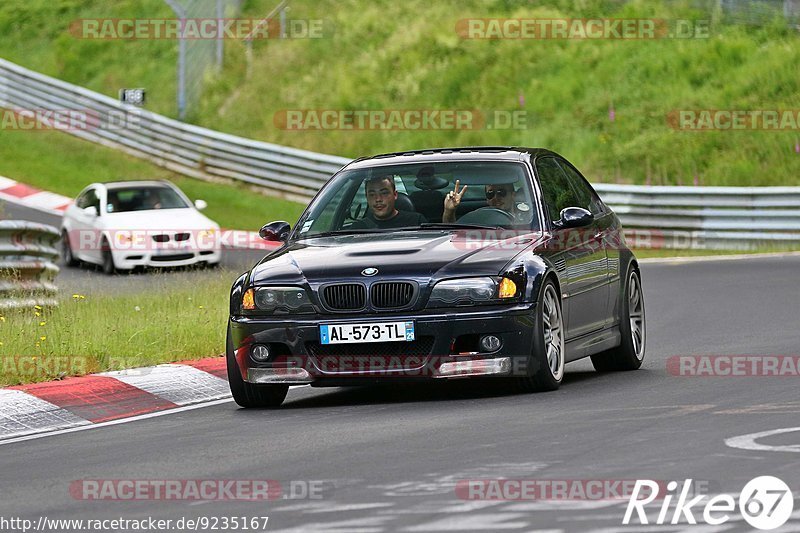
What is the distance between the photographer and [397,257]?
34.3ft

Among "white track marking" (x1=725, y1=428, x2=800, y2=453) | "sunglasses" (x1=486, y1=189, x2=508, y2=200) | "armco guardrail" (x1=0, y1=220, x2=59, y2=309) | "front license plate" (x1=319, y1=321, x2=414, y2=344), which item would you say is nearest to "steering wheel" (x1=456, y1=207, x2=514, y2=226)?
"sunglasses" (x1=486, y1=189, x2=508, y2=200)

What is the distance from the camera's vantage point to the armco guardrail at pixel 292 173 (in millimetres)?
26562

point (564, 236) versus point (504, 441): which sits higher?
point (564, 236)

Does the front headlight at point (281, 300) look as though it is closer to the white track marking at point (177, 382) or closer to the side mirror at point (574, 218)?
the white track marking at point (177, 382)

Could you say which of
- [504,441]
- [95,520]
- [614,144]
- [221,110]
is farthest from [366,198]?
[221,110]

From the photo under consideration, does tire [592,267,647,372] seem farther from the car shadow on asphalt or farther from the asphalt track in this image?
the car shadow on asphalt

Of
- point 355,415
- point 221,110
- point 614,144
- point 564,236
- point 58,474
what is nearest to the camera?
point 58,474

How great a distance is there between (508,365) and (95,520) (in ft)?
12.5

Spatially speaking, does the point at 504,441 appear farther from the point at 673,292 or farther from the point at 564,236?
the point at 673,292

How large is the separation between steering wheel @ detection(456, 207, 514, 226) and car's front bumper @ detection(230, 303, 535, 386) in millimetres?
1068

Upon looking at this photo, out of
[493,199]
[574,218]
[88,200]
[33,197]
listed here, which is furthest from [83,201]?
[574,218]

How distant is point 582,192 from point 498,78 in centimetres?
2562

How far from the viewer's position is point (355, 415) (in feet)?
33.1

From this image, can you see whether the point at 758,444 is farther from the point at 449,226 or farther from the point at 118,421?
the point at 118,421
